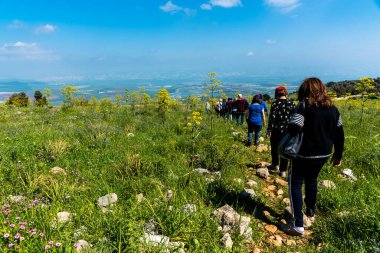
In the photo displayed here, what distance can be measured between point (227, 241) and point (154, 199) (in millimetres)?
1354

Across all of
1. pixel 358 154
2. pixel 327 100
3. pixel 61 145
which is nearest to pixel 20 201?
pixel 61 145

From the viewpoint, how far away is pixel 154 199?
391cm

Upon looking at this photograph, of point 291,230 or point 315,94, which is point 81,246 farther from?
point 315,94

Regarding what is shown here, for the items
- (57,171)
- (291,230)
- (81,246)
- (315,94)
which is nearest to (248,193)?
(291,230)

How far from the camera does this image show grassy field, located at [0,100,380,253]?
9.42 ft

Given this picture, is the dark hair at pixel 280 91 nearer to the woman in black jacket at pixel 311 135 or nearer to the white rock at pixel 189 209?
the woman in black jacket at pixel 311 135

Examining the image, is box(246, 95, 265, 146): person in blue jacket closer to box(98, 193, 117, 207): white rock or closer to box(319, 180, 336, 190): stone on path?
box(319, 180, 336, 190): stone on path

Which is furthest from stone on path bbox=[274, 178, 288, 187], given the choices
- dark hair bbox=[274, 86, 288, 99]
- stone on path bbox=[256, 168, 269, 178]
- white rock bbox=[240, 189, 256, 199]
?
dark hair bbox=[274, 86, 288, 99]

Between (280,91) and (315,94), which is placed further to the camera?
(280,91)

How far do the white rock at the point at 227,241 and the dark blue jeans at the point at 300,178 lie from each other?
3.74 feet

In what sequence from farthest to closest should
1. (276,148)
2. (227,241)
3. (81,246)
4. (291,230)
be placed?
(276,148) < (291,230) < (227,241) < (81,246)

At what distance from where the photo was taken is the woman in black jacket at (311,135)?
3.44m

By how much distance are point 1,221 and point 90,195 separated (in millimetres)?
1548

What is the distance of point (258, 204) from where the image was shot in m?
4.38
